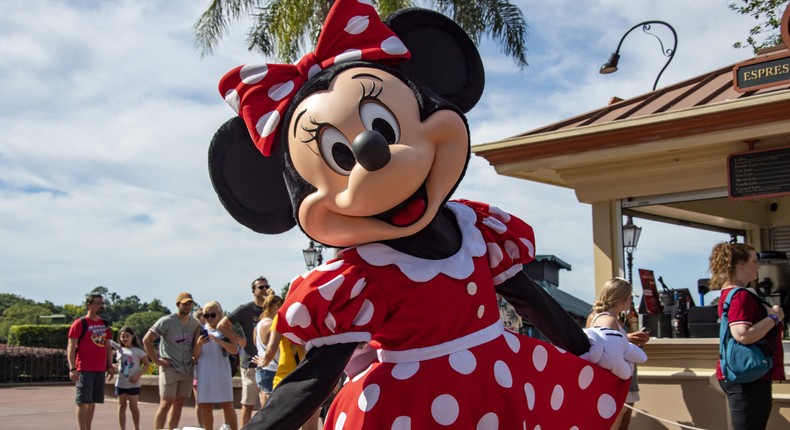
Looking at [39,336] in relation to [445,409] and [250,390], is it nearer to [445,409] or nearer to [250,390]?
[250,390]

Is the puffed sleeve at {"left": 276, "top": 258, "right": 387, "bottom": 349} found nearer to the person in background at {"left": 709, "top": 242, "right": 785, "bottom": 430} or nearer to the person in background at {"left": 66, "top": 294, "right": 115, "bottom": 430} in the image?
the person in background at {"left": 709, "top": 242, "right": 785, "bottom": 430}

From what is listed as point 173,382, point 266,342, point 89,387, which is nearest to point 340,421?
point 266,342

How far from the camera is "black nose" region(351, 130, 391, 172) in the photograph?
2.62 meters

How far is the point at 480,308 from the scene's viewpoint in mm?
2893

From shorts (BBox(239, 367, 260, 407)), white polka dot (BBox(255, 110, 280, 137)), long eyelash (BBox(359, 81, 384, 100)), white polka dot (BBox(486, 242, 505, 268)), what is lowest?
shorts (BBox(239, 367, 260, 407))

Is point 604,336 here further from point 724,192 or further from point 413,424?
point 724,192

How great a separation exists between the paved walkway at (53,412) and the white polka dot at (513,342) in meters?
7.72

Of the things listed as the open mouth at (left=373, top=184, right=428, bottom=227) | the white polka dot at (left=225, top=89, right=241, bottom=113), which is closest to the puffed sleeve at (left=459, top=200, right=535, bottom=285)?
the open mouth at (left=373, top=184, right=428, bottom=227)

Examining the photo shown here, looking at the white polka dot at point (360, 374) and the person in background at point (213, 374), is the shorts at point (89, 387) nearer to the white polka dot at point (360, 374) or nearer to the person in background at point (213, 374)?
the person in background at point (213, 374)

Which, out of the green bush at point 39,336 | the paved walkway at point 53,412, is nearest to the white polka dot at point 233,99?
the paved walkway at point 53,412

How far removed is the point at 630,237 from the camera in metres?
7.93

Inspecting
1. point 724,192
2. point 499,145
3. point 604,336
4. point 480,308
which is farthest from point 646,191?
point 480,308

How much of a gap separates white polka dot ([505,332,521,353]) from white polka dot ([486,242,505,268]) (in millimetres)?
288

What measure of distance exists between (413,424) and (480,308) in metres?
0.50
